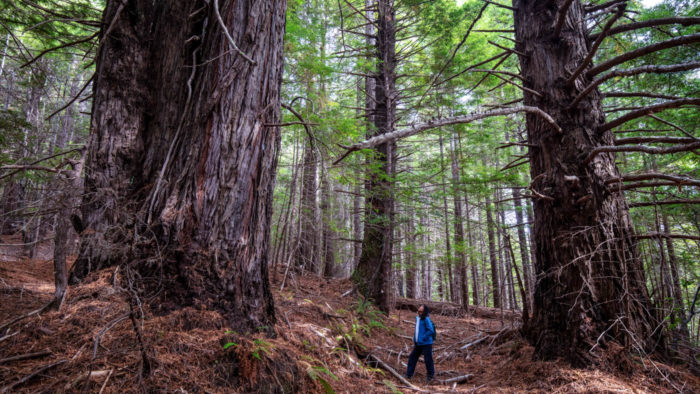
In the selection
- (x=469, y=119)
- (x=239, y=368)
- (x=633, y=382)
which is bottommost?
(x=633, y=382)

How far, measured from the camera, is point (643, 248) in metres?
3.92

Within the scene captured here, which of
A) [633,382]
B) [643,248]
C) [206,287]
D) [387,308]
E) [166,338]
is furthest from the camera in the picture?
[387,308]

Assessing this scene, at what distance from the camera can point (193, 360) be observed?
97.0 inches

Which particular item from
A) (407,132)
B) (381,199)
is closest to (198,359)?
(407,132)

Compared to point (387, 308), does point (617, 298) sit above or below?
above

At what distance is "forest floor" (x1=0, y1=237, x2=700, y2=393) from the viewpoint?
7.06 feet

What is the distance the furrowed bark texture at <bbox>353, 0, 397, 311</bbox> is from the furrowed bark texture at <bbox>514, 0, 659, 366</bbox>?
3694 millimetres

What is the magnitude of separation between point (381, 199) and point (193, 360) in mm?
6178

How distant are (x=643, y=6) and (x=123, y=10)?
522 inches

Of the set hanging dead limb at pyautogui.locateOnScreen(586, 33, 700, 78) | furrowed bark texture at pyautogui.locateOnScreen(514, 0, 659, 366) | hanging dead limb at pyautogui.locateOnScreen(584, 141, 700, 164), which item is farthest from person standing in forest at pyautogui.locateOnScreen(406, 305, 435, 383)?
hanging dead limb at pyautogui.locateOnScreen(586, 33, 700, 78)

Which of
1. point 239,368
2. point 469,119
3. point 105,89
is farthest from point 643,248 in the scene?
point 105,89

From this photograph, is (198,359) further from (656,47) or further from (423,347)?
(656,47)

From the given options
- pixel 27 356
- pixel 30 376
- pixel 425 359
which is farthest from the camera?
pixel 425 359

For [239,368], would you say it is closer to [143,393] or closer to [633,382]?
[143,393]
